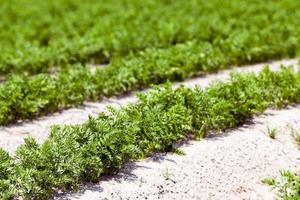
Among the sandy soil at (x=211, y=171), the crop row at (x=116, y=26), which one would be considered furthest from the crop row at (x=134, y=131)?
the crop row at (x=116, y=26)

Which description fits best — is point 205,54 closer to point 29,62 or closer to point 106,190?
point 29,62

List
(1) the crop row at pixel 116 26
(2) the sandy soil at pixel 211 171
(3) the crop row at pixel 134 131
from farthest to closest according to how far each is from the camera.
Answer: (1) the crop row at pixel 116 26 → (2) the sandy soil at pixel 211 171 → (3) the crop row at pixel 134 131

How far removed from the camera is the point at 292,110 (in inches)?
342

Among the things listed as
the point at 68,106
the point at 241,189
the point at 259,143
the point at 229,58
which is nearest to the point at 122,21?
the point at 229,58

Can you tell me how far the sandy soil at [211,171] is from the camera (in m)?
6.42

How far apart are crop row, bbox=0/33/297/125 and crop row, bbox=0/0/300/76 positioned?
362 mm

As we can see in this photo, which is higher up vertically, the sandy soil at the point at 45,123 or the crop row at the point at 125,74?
the crop row at the point at 125,74

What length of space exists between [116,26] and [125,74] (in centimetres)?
347

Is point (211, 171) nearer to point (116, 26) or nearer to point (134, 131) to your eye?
point (134, 131)

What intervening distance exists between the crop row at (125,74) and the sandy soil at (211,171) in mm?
2290

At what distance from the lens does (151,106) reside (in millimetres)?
7492

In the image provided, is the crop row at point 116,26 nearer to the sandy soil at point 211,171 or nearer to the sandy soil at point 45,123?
the sandy soil at point 45,123

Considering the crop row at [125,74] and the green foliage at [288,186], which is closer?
the green foliage at [288,186]

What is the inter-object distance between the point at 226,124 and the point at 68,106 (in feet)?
8.15
